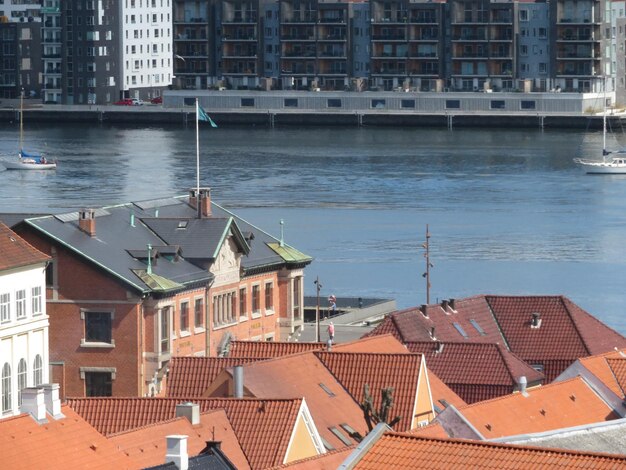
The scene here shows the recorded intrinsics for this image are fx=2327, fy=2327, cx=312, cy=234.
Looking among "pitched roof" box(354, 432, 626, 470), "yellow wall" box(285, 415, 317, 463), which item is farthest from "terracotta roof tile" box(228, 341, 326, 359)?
"pitched roof" box(354, 432, 626, 470)

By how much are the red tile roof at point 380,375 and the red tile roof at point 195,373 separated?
1080 millimetres

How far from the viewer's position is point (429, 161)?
4783 inches

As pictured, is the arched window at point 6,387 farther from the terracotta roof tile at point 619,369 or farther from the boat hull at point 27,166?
the boat hull at point 27,166

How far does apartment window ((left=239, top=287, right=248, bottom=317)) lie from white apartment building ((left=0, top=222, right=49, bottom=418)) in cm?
573

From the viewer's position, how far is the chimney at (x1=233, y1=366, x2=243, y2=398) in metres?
26.1

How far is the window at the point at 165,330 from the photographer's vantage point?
3297 centimetres

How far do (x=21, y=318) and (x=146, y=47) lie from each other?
141 m

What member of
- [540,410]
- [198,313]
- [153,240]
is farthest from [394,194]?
[540,410]

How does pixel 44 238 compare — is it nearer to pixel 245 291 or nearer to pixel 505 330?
pixel 245 291

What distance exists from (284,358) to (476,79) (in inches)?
5233

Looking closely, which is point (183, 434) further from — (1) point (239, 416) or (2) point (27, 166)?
(2) point (27, 166)

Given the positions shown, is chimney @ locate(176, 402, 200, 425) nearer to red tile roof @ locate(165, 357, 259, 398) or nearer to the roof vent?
red tile roof @ locate(165, 357, 259, 398)

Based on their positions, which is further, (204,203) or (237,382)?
(204,203)

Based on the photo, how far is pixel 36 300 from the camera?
30047 millimetres
